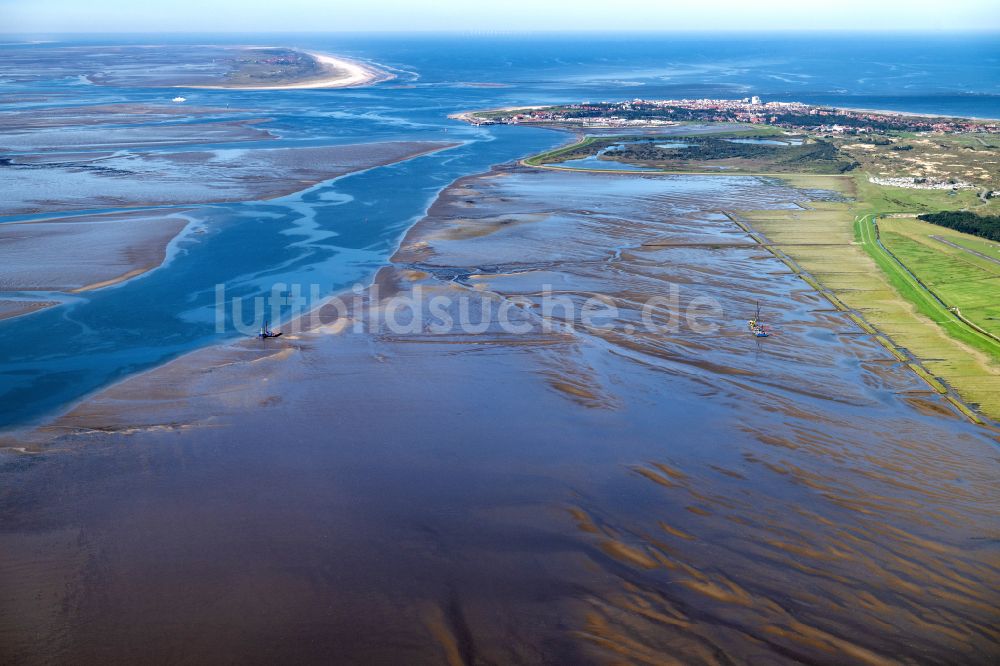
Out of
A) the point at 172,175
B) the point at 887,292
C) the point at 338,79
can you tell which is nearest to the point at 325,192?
the point at 172,175

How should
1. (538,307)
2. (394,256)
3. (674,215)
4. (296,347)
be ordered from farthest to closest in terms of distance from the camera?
(674,215) < (394,256) < (538,307) < (296,347)

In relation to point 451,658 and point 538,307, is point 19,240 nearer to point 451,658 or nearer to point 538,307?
point 538,307

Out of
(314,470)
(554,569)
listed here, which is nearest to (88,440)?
(314,470)

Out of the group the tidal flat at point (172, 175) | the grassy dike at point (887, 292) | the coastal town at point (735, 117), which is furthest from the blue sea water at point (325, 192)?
the grassy dike at point (887, 292)

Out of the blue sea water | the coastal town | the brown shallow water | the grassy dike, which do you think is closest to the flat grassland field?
the grassy dike

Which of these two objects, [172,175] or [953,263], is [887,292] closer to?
[953,263]

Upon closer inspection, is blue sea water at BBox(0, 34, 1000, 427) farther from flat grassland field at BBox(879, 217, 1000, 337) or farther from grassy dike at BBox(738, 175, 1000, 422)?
flat grassland field at BBox(879, 217, 1000, 337)
